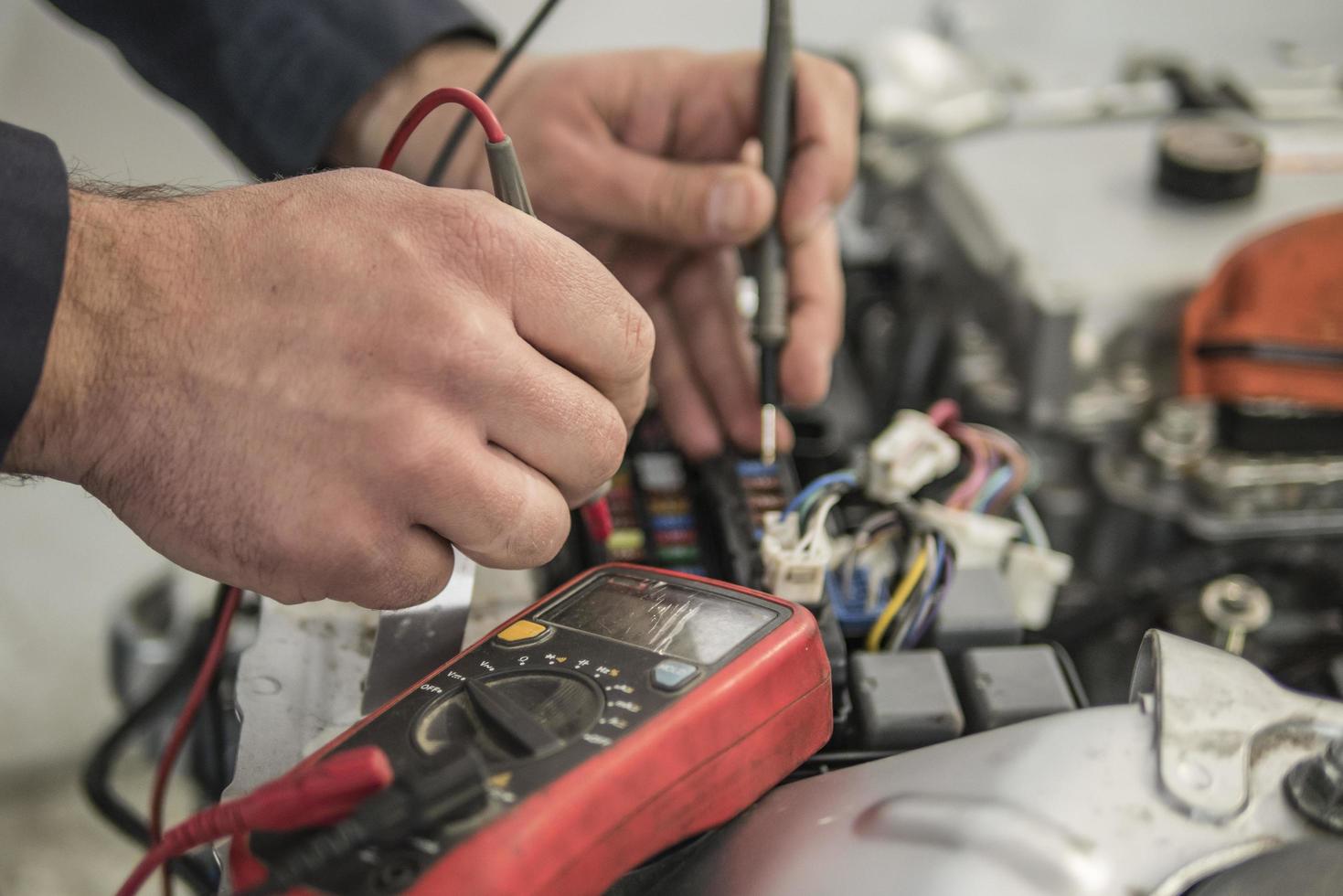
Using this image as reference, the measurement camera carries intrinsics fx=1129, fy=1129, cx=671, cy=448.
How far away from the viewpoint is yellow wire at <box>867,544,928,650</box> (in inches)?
20.7

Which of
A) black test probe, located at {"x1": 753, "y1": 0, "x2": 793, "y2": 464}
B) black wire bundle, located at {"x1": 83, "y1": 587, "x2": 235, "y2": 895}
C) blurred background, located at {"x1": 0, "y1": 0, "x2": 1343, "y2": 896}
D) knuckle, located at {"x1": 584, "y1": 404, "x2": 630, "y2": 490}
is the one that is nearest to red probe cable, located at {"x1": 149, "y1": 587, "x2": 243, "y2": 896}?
black wire bundle, located at {"x1": 83, "y1": 587, "x2": 235, "y2": 895}

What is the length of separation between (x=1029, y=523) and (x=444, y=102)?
374mm

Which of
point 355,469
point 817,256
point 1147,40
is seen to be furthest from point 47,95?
point 1147,40

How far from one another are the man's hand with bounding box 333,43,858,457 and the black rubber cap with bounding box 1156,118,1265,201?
250 millimetres

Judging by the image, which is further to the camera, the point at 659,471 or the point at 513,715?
the point at 659,471

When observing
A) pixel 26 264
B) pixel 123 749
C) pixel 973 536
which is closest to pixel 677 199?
pixel 973 536

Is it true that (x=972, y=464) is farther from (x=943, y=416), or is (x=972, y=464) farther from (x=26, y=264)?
(x=26, y=264)

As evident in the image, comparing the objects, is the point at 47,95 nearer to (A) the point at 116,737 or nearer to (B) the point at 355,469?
(A) the point at 116,737

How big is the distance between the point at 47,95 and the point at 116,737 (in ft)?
2.19

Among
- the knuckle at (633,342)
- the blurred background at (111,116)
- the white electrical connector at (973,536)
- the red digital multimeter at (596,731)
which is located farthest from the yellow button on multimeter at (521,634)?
the blurred background at (111,116)

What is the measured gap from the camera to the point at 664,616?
0.45m

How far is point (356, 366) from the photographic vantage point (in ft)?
1.35

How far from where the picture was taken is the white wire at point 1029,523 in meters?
0.60

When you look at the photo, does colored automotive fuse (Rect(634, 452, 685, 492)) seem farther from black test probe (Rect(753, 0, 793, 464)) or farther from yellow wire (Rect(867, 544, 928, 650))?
yellow wire (Rect(867, 544, 928, 650))
